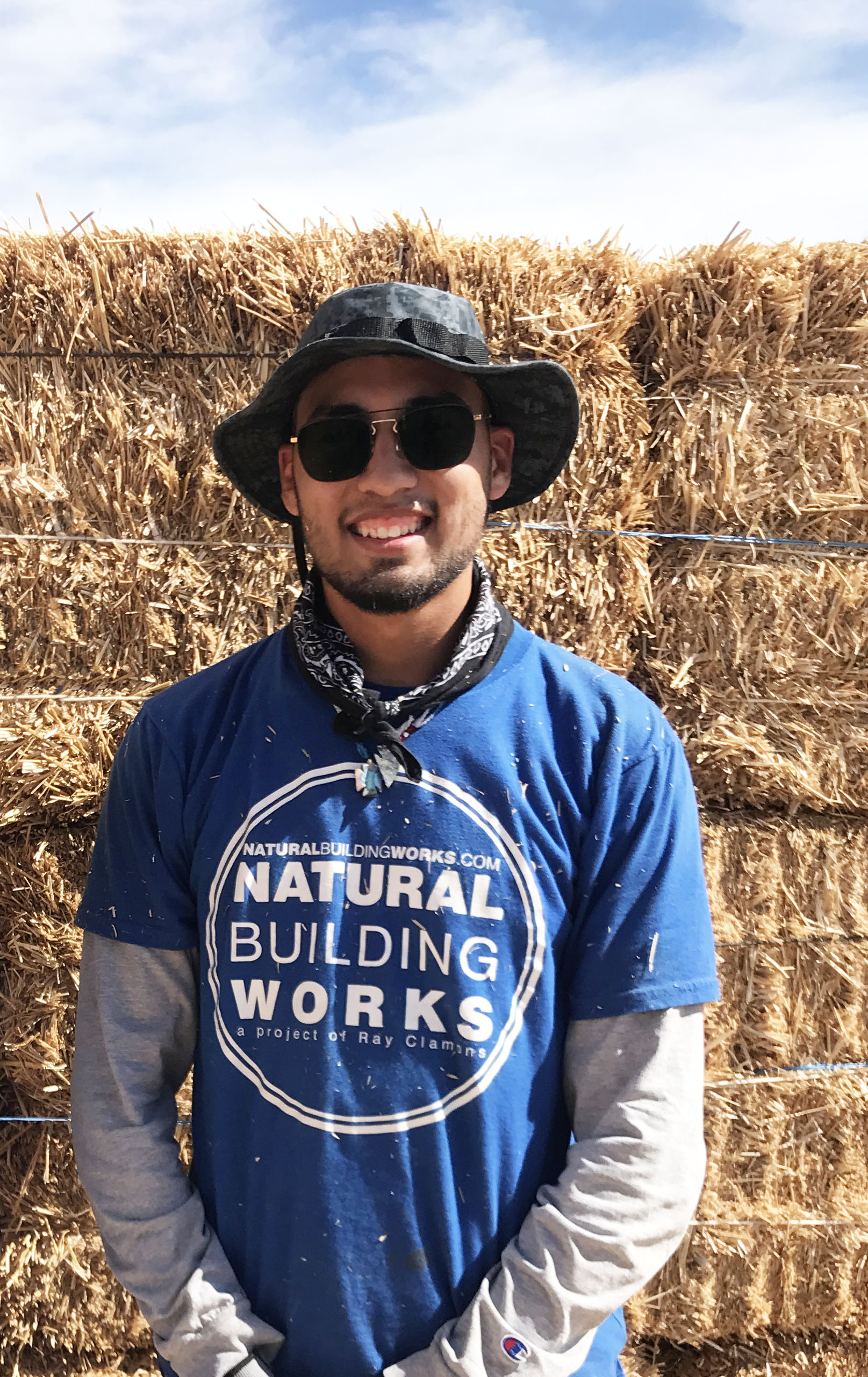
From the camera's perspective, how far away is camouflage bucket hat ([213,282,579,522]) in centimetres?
146

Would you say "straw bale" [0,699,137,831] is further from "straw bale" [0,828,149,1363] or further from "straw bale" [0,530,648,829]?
"straw bale" [0,828,149,1363]

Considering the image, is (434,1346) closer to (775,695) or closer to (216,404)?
(775,695)

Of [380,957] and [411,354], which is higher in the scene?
[411,354]

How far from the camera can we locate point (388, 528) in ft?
4.84

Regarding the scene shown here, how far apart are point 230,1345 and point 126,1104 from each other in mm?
347

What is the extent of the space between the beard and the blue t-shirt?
17cm

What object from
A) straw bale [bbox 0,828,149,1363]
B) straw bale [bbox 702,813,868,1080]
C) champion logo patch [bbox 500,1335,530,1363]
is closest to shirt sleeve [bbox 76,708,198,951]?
champion logo patch [bbox 500,1335,530,1363]

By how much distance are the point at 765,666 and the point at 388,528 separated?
1456mm

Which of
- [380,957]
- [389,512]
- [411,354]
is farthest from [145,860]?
[411,354]

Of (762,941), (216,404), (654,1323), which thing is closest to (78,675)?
(216,404)

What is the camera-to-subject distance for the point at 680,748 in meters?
1.50

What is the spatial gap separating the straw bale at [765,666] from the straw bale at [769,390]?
0.50ft

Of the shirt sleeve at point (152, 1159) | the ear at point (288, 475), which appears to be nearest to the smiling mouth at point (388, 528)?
the ear at point (288, 475)

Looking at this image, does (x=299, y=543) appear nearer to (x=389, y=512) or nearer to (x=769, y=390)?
(x=389, y=512)
